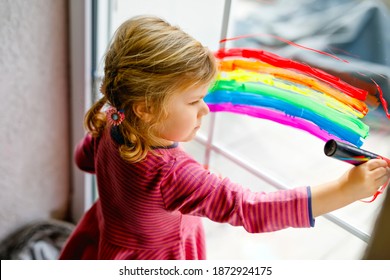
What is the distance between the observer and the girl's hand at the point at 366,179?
0.55 meters

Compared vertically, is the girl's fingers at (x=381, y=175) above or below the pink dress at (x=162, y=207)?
above

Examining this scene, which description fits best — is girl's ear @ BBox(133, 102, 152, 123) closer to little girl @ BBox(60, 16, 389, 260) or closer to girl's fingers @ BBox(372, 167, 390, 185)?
little girl @ BBox(60, 16, 389, 260)

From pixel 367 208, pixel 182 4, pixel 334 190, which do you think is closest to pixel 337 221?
pixel 367 208

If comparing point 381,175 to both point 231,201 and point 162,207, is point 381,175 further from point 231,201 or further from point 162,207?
point 162,207

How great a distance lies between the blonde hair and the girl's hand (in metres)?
0.26

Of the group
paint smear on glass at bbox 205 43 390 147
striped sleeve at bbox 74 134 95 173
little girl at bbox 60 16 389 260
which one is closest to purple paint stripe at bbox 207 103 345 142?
paint smear on glass at bbox 205 43 390 147

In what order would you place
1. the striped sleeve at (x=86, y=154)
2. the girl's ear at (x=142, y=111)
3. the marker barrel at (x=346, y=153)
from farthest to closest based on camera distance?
the striped sleeve at (x=86, y=154)
the girl's ear at (x=142, y=111)
the marker barrel at (x=346, y=153)

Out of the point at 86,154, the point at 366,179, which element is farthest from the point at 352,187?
the point at 86,154

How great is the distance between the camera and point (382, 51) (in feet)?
1.95

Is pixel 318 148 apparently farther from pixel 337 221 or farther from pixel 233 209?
pixel 233 209

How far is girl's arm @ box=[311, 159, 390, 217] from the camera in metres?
0.55

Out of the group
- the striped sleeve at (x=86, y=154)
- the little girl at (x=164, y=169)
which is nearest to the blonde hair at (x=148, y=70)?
the little girl at (x=164, y=169)

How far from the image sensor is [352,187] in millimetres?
552

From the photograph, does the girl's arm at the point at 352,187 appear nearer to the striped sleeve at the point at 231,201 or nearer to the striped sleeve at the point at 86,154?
the striped sleeve at the point at 231,201
